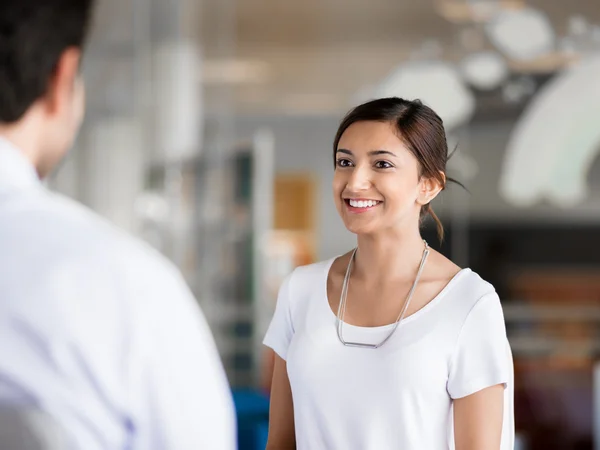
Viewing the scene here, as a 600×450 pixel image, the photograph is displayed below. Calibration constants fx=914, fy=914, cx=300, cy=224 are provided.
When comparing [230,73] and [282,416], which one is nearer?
[282,416]

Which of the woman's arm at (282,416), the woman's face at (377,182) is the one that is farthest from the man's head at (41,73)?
the woman's arm at (282,416)

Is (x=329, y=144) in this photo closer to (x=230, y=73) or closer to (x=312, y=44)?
(x=312, y=44)

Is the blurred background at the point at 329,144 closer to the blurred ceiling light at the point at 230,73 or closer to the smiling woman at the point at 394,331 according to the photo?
the blurred ceiling light at the point at 230,73

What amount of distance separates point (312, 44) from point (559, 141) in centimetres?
161

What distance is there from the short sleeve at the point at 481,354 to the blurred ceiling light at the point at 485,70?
394 cm

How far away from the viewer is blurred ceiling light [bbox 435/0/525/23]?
4969 millimetres

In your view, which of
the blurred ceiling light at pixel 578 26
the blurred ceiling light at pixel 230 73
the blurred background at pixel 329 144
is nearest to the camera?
the blurred background at pixel 329 144

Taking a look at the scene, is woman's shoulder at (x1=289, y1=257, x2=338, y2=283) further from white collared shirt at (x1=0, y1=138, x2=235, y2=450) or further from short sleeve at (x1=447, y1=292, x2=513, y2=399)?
white collared shirt at (x1=0, y1=138, x2=235, y2=450)

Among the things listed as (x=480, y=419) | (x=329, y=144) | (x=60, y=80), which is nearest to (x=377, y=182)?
(x=480, y=419)

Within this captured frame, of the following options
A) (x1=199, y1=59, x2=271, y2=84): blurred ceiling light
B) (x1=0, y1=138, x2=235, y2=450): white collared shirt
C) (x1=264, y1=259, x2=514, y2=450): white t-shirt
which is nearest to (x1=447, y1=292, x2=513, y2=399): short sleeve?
(x1=264, y1=259, x2=514, y2=450): white t-shirt

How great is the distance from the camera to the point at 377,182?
3.91 feet

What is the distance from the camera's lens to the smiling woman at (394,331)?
45.3 inches

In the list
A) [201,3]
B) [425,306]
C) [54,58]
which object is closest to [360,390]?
[425,306]

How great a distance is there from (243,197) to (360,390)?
13.5ft
